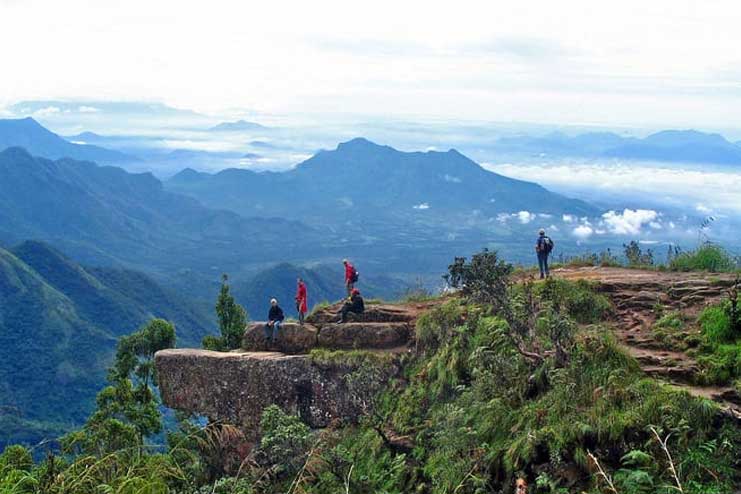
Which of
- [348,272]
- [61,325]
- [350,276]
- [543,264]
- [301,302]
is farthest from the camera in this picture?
[61,325]

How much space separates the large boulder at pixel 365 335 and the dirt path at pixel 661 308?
3892 mm

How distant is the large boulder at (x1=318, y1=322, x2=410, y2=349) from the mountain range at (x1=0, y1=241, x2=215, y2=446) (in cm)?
4497

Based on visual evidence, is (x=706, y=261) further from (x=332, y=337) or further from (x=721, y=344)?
(x=332, y=337)

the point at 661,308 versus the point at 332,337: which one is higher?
the point at 661,308

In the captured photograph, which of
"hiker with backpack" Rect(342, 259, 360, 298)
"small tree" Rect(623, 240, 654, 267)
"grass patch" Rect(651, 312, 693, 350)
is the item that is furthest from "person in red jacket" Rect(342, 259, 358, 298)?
"grass patch" Rect(651, 312, 693, 350)

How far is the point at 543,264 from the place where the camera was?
15578 millimetres

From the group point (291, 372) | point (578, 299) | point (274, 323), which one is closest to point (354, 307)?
point (274, 323)

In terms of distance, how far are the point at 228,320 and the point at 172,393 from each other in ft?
24.6

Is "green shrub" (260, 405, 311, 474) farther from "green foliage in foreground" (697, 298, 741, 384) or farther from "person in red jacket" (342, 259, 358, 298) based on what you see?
"green foliage in foreground" (697, 298, 741, 384)

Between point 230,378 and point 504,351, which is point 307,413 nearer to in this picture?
point 230,378

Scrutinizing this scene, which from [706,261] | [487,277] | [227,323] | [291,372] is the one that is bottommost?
[227,323]

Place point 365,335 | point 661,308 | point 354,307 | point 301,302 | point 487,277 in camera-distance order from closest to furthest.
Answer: point 487,277 < point 661,308 < point 365,335 < point 354,307 < point 301,302

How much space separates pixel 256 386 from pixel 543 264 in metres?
7.03

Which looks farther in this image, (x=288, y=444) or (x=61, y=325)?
(x=61, y=325)
